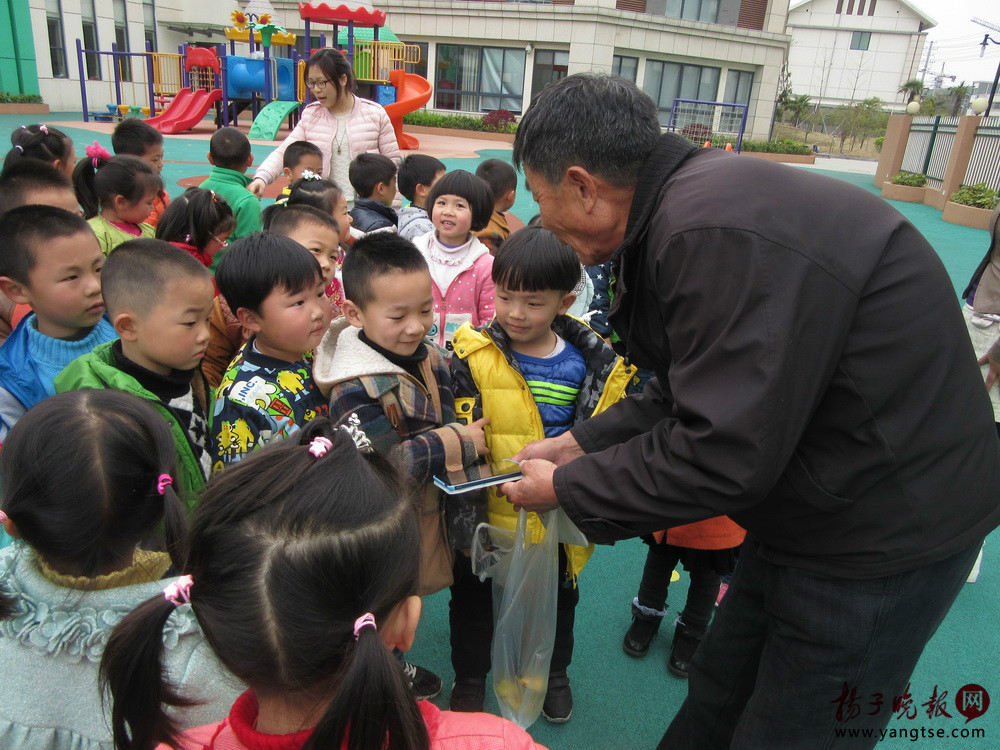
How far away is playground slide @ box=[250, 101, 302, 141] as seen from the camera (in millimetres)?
15586

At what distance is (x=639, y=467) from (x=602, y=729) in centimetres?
129

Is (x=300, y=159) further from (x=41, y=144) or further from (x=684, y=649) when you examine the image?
(x=684, y=649)

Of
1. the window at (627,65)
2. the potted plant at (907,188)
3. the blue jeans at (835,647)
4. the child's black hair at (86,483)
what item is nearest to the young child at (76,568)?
the child's black hair at (86,483)

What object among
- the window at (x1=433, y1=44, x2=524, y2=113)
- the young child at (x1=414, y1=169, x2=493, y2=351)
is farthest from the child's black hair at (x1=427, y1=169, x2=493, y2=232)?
the window at (x1=433, y1=44, x2=524, y2=113)

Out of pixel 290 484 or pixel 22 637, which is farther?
pixel 22 637

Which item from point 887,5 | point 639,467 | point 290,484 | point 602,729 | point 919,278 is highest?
point 887,5

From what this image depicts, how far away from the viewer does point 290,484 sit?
3.34 ft

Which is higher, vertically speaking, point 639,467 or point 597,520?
point 639,467

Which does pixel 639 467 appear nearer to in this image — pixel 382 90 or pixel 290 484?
pixel 290 484

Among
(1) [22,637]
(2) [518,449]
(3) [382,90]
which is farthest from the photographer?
(3) [382,90]

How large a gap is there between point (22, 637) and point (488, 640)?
1407mm

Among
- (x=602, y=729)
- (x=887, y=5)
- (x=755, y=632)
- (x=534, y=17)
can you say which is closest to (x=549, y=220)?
(x=755, y=632)

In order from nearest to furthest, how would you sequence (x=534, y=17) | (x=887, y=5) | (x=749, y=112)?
(x=534, y=17), (x=749, y=112), (x=887, y=5)

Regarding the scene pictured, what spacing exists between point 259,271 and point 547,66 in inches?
1064
